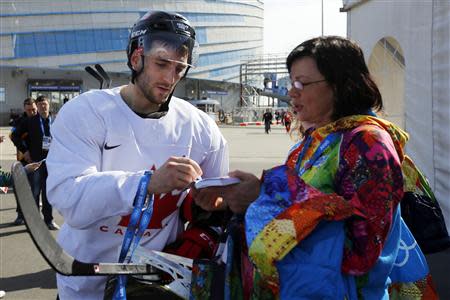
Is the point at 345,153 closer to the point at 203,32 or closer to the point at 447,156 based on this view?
the point at 447,156

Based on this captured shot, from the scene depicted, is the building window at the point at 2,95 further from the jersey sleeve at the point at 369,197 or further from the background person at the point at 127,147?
the jersey sleeve at the point at 369,197

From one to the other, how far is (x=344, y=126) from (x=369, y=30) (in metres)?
7.30

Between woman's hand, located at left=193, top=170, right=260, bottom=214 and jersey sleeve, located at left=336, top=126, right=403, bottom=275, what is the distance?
0.27m

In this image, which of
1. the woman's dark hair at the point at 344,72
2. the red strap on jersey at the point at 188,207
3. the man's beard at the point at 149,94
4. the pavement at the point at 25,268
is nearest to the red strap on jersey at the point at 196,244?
the red strap on jersey at the point at 188,207

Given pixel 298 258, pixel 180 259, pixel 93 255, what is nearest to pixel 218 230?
pixel 180 259

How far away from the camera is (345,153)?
1.40 meters

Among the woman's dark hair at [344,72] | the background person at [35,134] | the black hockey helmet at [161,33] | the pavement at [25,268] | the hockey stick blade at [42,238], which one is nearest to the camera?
the hockey stick blade at [42,238]

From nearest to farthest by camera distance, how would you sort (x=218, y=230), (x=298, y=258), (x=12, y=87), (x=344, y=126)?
(x=298, y=258), (x=344, y=126), (x=218, y=230), (x=12, y=87)

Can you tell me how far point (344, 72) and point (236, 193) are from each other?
526 mm

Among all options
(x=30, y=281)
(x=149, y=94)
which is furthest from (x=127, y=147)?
(x=30, y=281)

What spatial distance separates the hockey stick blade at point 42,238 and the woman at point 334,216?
16.2 inches

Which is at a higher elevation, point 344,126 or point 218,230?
point 344,126

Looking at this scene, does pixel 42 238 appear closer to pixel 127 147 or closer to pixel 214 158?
pixel 127 147

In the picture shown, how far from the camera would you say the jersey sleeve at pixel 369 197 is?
4.36 feet
